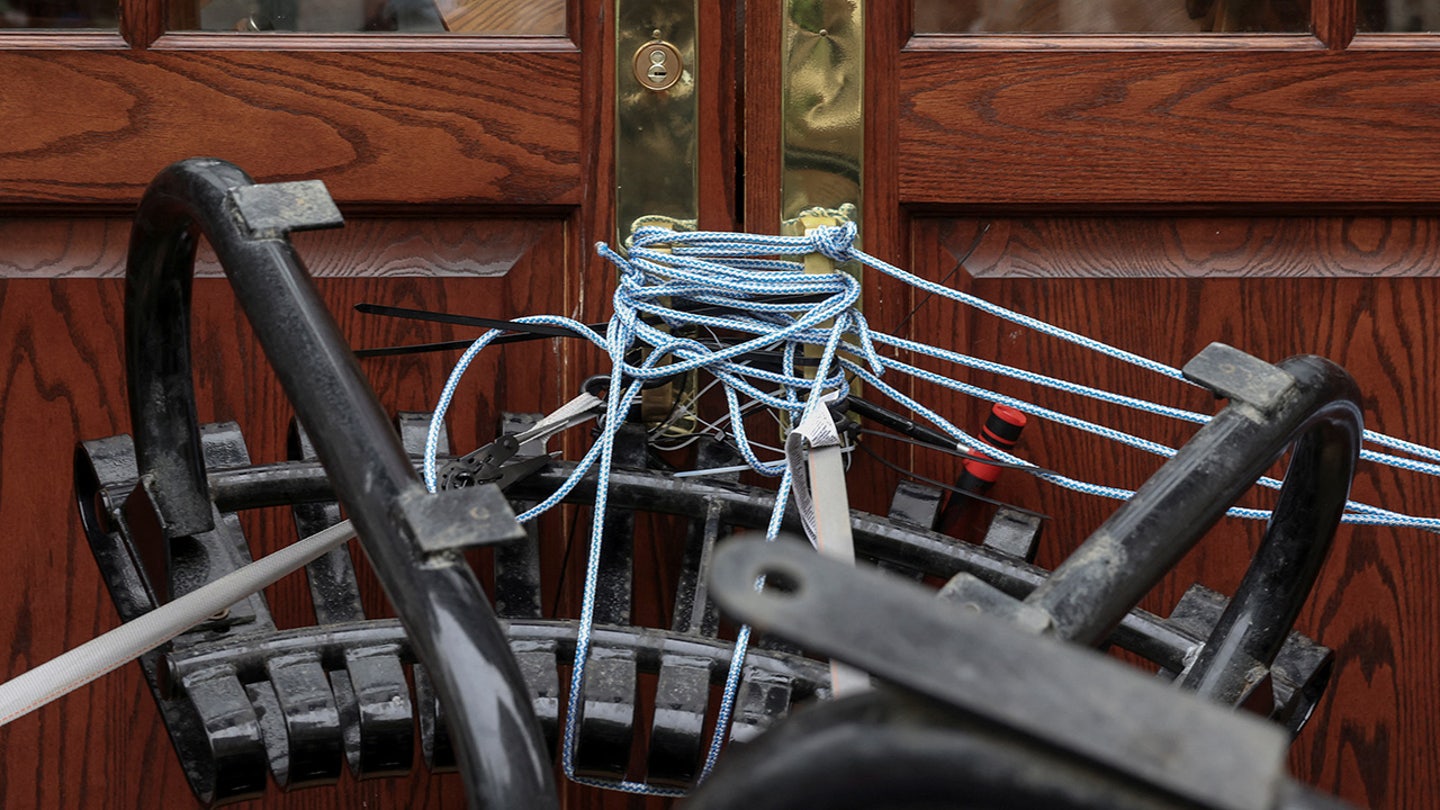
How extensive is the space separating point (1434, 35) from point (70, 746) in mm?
1290

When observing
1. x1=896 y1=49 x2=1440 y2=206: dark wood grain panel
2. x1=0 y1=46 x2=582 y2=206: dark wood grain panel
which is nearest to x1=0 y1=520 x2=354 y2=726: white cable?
x1=0 y1=46 x2=582 y2=206: dark wood grain panel

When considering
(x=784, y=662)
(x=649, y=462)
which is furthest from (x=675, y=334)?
(x=784, y=662)

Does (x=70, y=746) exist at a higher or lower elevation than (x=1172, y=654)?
lower

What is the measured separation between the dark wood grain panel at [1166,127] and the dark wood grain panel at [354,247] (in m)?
0.34

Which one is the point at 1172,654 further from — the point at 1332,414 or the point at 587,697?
the point at 587,697

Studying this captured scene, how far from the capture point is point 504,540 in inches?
20.8

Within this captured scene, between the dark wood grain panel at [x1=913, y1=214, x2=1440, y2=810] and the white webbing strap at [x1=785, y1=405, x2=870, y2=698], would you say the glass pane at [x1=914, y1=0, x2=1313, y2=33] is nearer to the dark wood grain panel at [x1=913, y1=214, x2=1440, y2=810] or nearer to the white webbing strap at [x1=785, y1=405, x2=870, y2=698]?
the dark wood grain panel at [x1=913, y1=214, x2=1440, y2=810]

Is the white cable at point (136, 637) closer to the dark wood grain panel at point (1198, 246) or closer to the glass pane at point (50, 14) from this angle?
the glass pane at point (50, 14)

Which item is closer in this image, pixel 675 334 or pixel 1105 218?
pixel 675 334

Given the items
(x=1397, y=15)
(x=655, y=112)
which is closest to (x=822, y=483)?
(x=655, y=112)

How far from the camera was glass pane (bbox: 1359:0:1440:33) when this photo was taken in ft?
3.71

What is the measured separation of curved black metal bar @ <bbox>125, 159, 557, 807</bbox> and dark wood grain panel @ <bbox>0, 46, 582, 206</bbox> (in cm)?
26

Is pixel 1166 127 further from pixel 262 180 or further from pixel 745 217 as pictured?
pixel 262 180

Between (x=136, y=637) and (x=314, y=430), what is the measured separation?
0.28m
